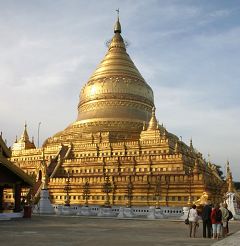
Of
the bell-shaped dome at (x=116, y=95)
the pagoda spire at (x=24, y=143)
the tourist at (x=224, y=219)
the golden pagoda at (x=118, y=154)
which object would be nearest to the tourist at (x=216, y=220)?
the tourist at (x=224, y=219)

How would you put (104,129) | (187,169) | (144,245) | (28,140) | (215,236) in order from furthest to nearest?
(28,140), (104,129), (187,169), (215,236), (144,245)

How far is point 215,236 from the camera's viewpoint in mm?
15133

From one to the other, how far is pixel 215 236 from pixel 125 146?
31444 mm

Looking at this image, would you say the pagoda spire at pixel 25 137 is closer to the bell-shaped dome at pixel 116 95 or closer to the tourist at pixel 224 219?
the bell-shaped dome at pixel 116 95

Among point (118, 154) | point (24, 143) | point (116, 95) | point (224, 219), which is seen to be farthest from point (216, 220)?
point (24, 143)

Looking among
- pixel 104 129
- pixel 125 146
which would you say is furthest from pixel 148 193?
pixel 104 129

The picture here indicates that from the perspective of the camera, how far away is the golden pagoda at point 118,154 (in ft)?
130

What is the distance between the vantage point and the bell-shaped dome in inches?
2079

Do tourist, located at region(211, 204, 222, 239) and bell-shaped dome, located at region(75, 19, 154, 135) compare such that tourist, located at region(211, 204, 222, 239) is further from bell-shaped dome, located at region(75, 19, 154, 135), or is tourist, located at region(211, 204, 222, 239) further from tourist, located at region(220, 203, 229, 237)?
bell-shaped dome, located at region(75, 19, 154, 135)

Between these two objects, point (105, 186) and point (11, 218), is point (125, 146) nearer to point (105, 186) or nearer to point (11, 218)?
point (105, 186)

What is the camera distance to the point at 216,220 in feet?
49.8

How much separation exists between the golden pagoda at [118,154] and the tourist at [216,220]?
20803mm

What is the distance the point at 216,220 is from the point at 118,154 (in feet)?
103

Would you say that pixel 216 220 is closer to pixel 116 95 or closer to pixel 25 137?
pixel 116 95
